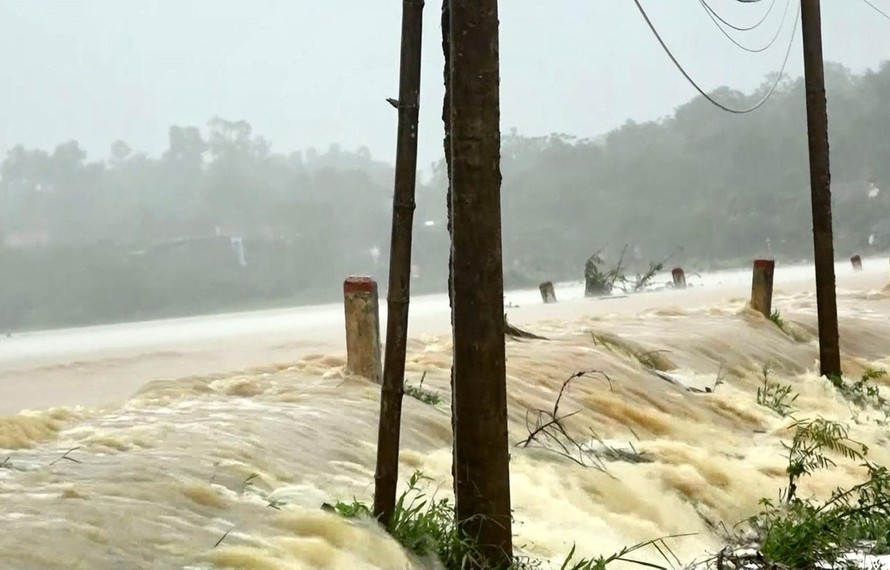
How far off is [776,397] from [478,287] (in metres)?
5.49

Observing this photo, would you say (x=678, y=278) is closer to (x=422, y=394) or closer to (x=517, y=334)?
(x=517, y=334)

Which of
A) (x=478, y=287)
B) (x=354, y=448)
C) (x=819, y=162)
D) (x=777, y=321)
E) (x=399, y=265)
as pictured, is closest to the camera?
(x=478, y=287)

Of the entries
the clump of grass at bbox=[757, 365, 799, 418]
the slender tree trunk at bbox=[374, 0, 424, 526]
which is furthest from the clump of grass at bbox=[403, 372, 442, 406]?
the clump of grass at bbox=[757, 365, 799, 418]

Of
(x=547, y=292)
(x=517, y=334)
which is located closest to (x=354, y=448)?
(x=517, y=334)

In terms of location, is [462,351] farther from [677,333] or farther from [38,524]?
[677,333]

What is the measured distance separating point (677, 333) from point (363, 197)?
26198mm

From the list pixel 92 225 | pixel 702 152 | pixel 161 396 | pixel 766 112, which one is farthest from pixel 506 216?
pixel 161 396

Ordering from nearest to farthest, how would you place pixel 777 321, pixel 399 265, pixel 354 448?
1. pixel 399 265
2. pixel 354 448
3. pixel 777 321

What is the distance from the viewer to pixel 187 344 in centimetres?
1456

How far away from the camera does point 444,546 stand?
3.75 m

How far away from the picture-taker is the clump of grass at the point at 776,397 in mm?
8070

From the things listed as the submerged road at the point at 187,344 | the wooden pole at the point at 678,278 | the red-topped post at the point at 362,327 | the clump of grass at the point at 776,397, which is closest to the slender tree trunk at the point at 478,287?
the red-topped post at the point at 362,327

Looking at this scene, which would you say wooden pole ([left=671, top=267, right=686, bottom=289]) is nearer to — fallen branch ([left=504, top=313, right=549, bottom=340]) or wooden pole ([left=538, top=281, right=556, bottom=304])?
wooden pole ([left=538, top=281, right=556, bottom=304])

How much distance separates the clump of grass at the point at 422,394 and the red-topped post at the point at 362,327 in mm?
233
